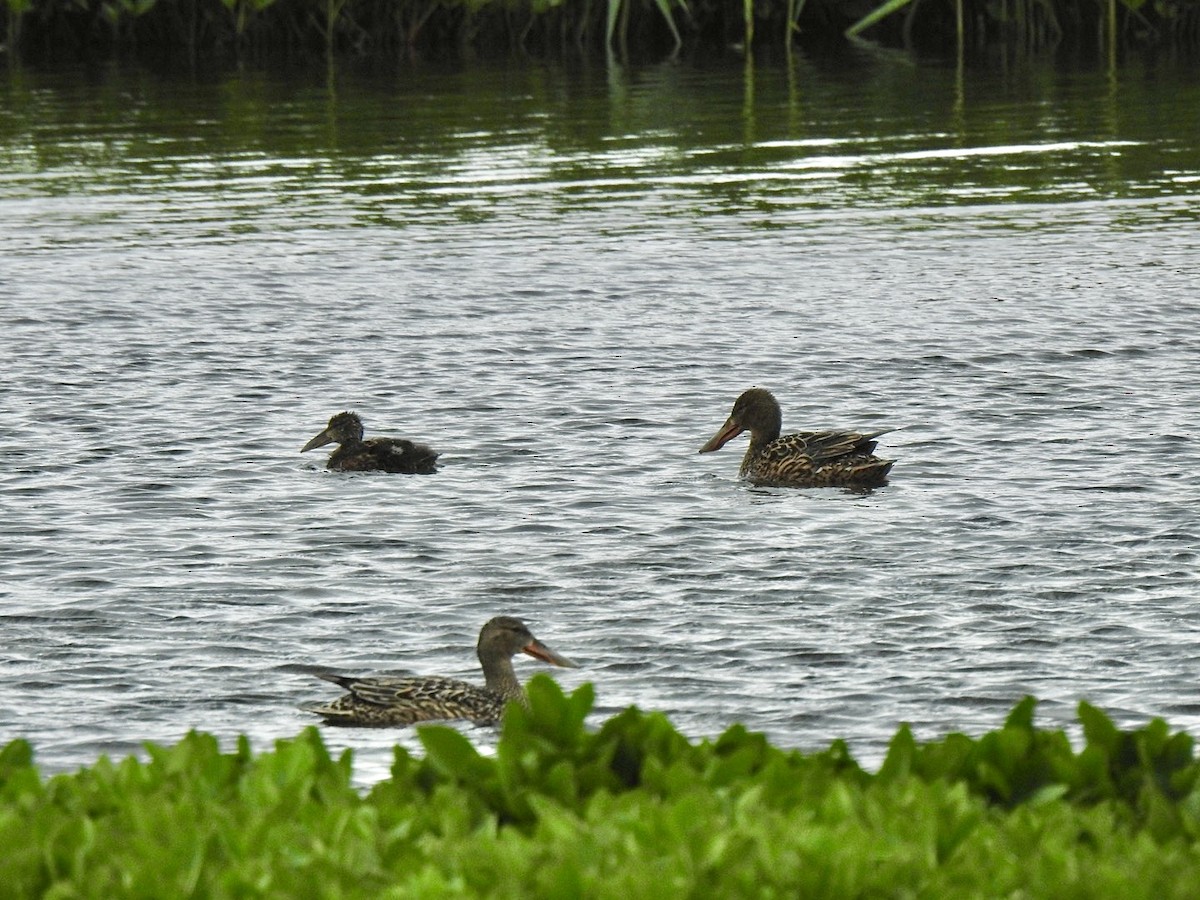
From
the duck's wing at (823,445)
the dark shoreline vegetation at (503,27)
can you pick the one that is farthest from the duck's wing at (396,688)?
the dark shoreline vegetation at (503,27)

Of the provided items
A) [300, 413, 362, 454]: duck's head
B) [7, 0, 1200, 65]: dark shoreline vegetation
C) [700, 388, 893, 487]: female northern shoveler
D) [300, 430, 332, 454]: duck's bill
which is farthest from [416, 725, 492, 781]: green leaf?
[7, 0, 1200, 65]: dark shoreline vegetation

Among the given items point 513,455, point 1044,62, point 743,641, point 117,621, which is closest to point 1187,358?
point 513,455

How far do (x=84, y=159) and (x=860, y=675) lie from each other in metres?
24.7

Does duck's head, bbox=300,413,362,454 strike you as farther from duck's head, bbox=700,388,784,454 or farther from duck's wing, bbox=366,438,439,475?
duck's head, bbox=700,388,784,454

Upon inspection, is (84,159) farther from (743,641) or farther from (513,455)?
(743,641)

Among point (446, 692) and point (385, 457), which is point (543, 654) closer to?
point (446, 692)

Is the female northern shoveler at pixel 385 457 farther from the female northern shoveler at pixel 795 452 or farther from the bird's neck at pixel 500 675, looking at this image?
the bird's neck at pixel 500 675

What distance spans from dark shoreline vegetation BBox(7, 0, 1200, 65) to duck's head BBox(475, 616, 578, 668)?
39.2m

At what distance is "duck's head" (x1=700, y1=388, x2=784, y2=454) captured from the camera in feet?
48.3

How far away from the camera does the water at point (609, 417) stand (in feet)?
32.5

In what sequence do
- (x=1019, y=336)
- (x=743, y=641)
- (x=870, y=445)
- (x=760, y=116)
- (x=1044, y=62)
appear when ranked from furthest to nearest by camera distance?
(x=1044, y=62) < (x=760, y=116) < (x=1019, y=336) < (x=870, y=445) < (x=743, y=641)

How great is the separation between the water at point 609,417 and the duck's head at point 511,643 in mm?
283

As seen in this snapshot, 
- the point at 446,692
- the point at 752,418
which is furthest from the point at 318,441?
the point at 446,692

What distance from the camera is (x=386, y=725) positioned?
9.21 m
